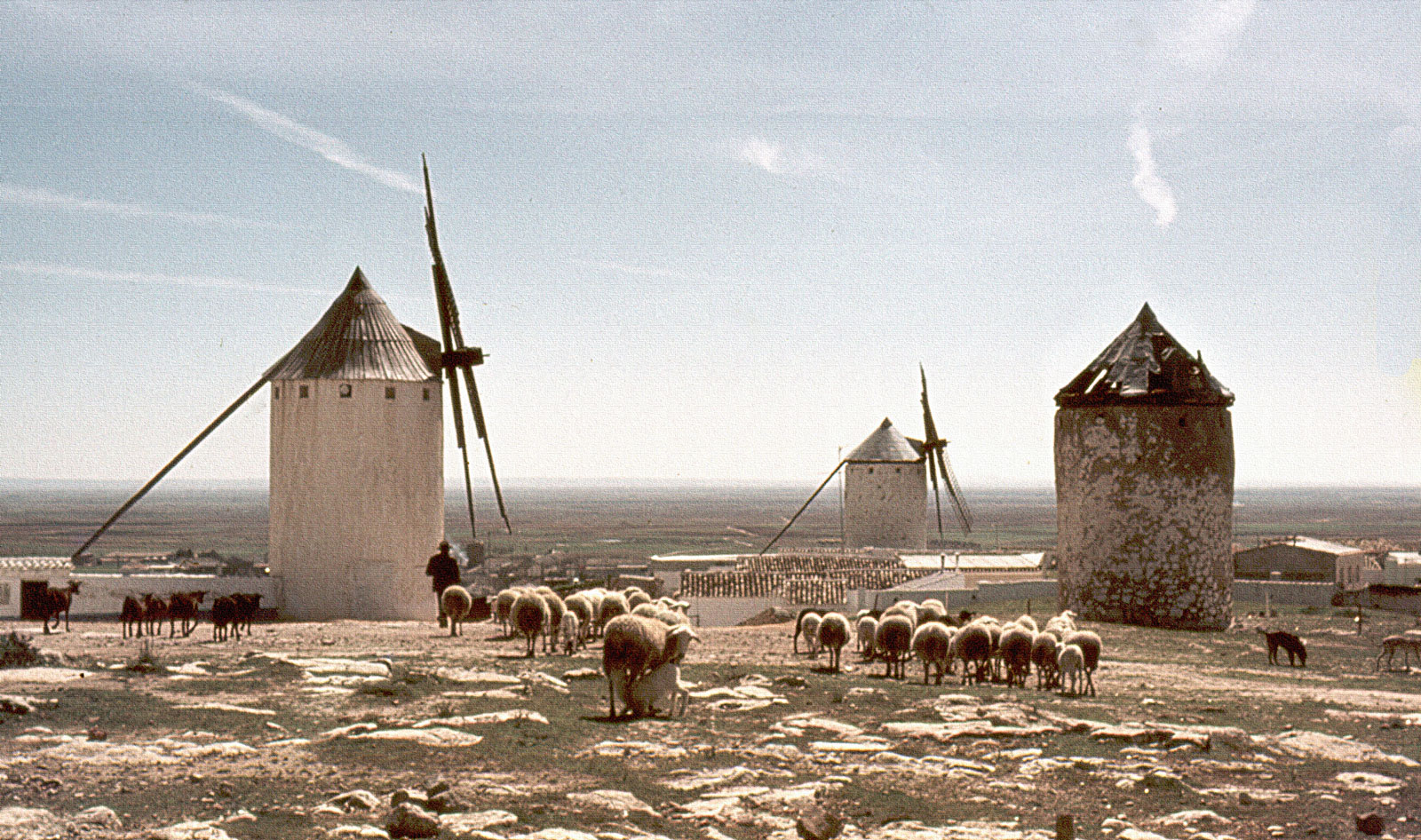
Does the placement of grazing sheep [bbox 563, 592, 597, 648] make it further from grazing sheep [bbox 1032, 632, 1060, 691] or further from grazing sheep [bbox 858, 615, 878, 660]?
grazing sheep [bbox 1032, 632, 1060, 691]

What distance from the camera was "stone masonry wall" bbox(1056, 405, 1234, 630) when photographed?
26.9 metres

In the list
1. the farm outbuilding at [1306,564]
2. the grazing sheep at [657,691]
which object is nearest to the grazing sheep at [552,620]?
the grazing sheep at [657,691]

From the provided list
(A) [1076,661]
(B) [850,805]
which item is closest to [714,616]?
(A) [1076,661]

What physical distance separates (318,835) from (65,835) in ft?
5.61

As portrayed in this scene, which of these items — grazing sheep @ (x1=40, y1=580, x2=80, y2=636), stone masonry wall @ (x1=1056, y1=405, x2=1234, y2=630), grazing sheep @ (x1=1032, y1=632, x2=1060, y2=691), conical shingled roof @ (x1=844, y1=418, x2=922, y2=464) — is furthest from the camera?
conical shingled roof @ (x1=844, y1=418, x2=922, y2=464)

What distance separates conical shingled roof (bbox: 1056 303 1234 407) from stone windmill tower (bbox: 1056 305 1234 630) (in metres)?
0.03

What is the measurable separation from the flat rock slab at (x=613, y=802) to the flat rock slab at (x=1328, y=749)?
22.4 ft

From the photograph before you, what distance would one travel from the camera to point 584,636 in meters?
20.5

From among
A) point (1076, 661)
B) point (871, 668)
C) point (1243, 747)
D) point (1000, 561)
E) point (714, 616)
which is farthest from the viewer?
point (1000, 561)

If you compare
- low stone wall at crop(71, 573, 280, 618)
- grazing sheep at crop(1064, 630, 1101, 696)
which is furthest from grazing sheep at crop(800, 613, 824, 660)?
low stone wall at crop(71, 573, 280, 618)

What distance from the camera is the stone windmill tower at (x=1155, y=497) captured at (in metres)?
26.9

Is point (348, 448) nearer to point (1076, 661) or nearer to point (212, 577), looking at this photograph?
point (212, 577)

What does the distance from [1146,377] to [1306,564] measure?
2528 centimetres

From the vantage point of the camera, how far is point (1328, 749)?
40.9 feet
